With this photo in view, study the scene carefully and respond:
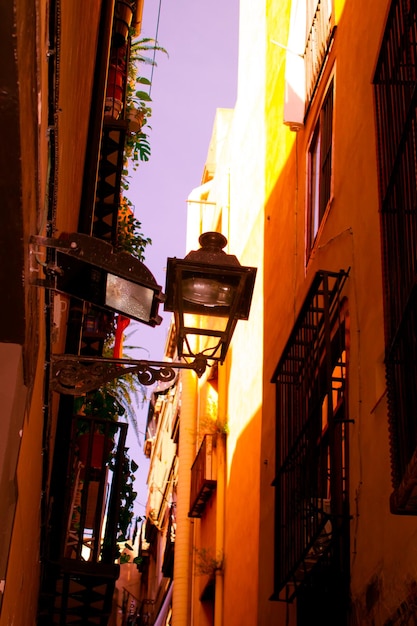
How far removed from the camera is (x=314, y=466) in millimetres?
7355

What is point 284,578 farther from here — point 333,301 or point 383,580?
point 333,301

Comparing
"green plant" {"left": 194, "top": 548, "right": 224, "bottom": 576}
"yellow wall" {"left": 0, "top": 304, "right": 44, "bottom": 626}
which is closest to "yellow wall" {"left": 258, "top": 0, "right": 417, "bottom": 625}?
"yellow wall" {"left": 0, "top": 304, "right": 44, "bottom": 626}

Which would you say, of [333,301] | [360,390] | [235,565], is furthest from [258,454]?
[360,390]

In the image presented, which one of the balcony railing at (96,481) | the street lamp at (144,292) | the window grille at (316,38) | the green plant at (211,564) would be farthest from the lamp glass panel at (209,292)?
the green plant at (211,564)

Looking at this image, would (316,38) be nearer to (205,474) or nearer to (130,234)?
(130,234)

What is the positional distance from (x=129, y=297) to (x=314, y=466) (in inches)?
114

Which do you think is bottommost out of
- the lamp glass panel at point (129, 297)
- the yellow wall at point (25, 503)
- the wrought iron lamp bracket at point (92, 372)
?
the yellow wall at point (25, 503)

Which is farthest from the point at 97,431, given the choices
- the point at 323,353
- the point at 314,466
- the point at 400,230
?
the point at 400,230

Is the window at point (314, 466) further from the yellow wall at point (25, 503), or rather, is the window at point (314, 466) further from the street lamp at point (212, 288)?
the yellow wall at point (25, 503)

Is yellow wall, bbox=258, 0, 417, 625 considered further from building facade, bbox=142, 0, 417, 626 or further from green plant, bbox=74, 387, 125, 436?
green plant, bbox=74, 387, 125, 436

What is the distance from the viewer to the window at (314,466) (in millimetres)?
6914

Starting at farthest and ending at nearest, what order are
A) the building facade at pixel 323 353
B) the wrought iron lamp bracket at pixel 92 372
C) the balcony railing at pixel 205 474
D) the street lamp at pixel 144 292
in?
1. the balcony railing at pixel 205 474
2. the building facade at pixel 323 353
3. the wrought iron lamp bracket at pixel 92 372
4. the street lamp at pixel 144 292

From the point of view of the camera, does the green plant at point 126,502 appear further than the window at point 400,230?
Yes

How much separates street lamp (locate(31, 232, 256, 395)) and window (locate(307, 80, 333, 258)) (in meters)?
3.61
